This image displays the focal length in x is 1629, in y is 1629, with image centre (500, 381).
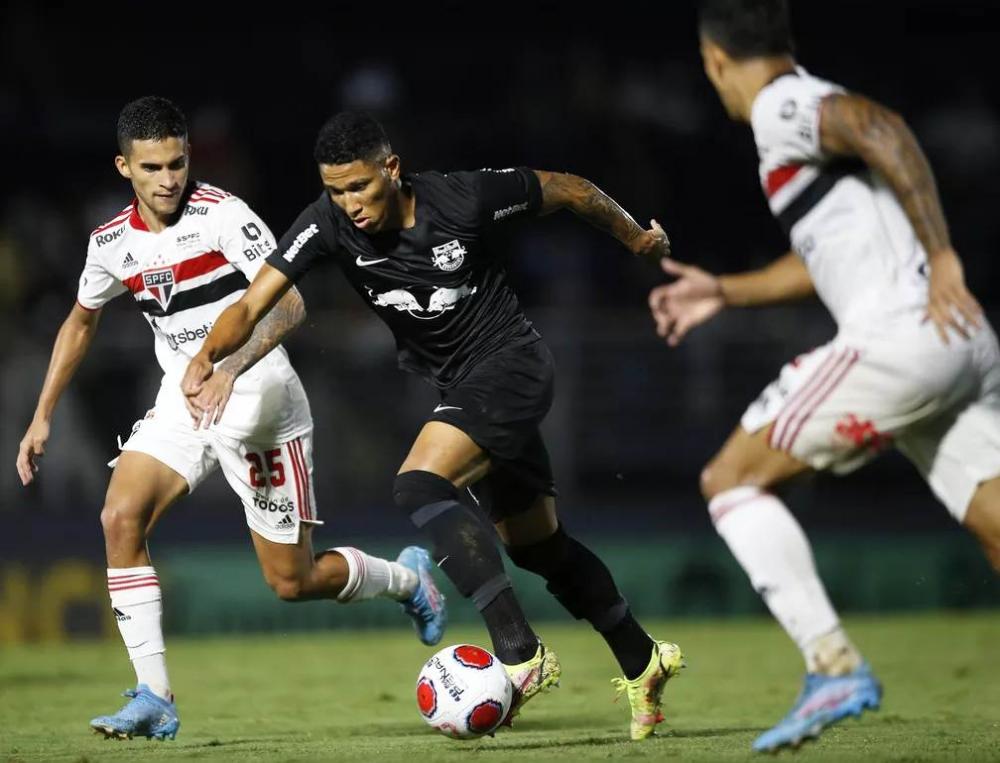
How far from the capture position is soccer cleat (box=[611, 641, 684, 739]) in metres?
6.67

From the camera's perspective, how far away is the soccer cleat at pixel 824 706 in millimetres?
4734

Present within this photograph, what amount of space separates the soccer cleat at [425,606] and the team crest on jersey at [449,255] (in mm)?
2008

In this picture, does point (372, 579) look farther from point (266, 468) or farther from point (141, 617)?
point (141, 617)

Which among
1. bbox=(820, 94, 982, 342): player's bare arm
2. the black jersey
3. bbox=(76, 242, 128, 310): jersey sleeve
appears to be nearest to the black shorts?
the black jersey

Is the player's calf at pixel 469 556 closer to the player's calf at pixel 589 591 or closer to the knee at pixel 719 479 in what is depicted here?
the player's calf at pixel 589 591

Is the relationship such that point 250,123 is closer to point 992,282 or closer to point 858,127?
point 992,282

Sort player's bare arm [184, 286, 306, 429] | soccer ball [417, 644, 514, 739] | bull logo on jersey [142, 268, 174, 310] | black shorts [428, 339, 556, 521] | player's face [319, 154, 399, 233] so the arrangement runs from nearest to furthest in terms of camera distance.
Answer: soccer ball [417, 644, 514, 739]
player's bare arm [184, 286, 306, 429]
player's face [319, 154, 399, 233]
black shorts [428, 339, 556, 521]
bull logo on jersey [142, 268, 174, 310]

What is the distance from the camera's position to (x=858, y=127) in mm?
4789

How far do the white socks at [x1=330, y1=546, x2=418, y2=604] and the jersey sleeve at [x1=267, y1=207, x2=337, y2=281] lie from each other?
71.5 inches

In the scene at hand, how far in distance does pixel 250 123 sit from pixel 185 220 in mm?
9277

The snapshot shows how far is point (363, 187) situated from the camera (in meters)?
6.29

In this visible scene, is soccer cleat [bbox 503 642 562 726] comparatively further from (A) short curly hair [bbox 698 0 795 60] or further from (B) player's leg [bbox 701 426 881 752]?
(A) short curly hair [bbox 698 0 795 60]

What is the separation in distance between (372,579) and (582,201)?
217 centimetres

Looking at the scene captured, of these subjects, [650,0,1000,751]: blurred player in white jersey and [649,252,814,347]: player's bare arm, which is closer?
[650,0,1000,751]: blurred player in white jersey
